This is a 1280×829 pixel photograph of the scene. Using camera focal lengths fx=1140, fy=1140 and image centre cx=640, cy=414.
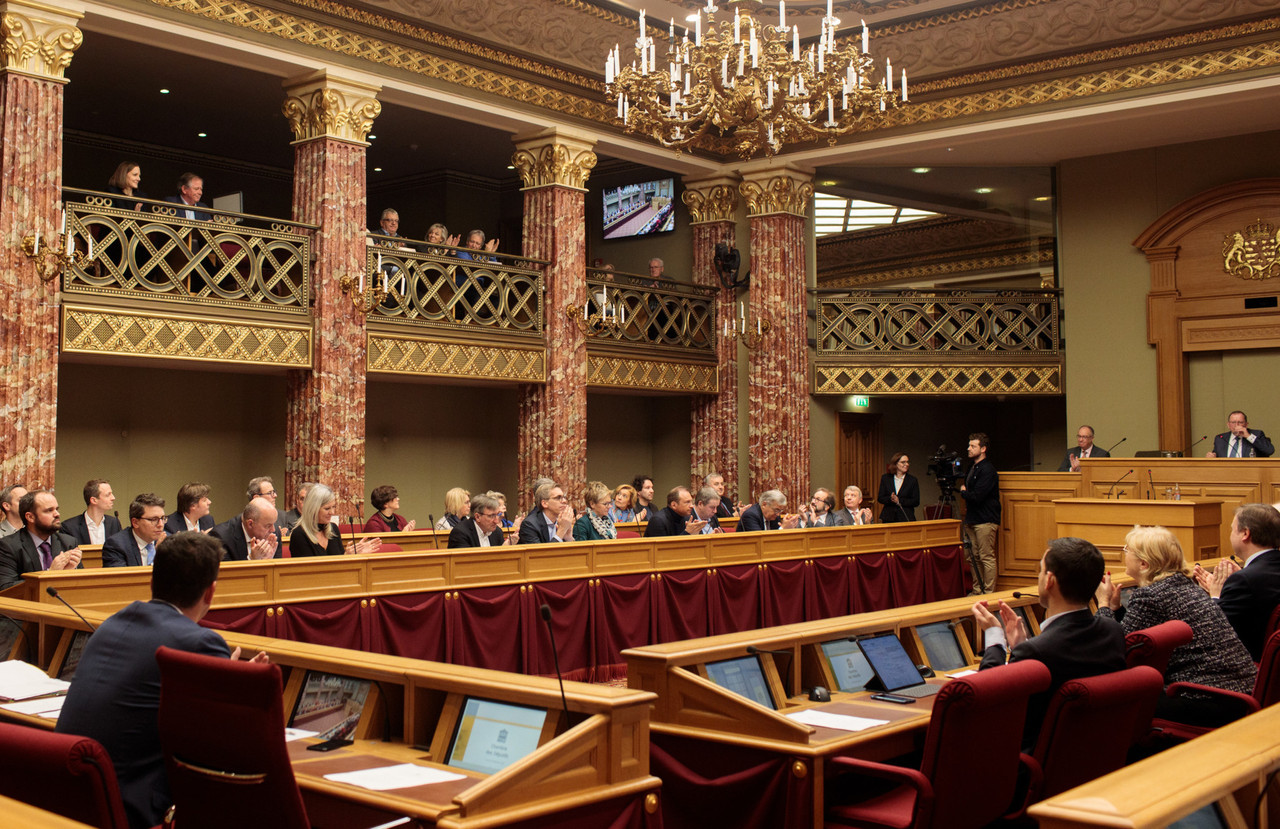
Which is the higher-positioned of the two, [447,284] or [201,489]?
[447,284]

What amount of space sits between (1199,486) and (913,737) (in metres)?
8.78

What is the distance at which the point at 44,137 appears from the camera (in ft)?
31.6

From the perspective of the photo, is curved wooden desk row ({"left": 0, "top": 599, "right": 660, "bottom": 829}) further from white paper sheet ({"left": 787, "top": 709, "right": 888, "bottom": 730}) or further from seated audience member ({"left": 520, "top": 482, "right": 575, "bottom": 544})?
seated audience member ({"left": 520, "top": 482, "right": 575, "bottom": 544})

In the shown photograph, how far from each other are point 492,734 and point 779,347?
12.3 meters

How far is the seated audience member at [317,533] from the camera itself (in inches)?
292

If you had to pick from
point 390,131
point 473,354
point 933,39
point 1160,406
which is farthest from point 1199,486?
point 390,131

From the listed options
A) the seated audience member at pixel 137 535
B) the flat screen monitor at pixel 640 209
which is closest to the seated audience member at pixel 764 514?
the seated audience member at pixel 137 535

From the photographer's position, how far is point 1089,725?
339 centimetres

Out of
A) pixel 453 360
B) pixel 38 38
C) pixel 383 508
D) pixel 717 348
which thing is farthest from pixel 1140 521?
pixel 38 38

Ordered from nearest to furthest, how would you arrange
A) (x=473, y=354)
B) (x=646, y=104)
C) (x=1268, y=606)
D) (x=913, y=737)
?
(x=913, y=737)
(x=1268, y=606)
(x=646, y=104)
(x=473, y=354)

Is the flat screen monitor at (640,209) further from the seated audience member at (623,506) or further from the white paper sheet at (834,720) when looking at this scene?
the white paper sheet at (834,720)

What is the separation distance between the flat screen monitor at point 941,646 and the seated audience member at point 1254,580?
3.86 feet

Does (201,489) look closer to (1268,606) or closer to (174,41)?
(174,41)

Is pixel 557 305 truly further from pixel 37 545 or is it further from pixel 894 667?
pixel 894 667
